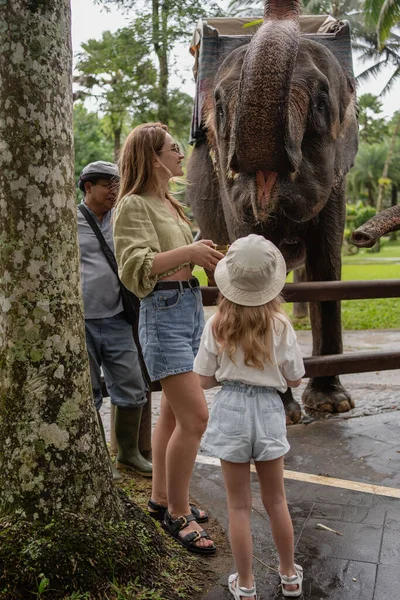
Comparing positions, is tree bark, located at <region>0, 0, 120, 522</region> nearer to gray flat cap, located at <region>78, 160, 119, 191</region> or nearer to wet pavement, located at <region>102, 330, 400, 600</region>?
wet pavement, located at <region>102, 330, 400, 600</region>

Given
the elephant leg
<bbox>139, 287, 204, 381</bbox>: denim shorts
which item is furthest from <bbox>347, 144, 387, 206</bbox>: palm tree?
<bbox>139, 287, 204, 381</bbox>: denim shorts

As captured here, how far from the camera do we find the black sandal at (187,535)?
3276 millimetres

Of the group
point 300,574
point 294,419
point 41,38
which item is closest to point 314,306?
point 294,419

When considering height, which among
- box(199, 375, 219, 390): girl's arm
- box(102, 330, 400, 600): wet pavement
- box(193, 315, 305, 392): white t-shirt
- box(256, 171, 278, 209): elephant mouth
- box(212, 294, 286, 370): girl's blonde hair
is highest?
box(256, 171, 278, 209): elephant mouth

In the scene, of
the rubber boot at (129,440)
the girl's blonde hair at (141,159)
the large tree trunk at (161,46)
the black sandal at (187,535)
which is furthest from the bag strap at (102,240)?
the large tree trunk at (161,46)

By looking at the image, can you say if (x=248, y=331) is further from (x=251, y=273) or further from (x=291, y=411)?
(x=291, y=411)

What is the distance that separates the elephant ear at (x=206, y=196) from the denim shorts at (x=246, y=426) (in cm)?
→ 466

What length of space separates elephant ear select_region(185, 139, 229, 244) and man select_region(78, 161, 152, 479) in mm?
3340

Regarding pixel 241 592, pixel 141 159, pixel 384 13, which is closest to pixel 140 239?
pixel 141 159

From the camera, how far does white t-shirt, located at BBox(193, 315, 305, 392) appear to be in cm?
279

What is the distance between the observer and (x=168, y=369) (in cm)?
321

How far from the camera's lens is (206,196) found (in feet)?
24.5

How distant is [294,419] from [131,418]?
6.03 ft

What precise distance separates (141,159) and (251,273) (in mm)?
930
